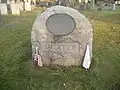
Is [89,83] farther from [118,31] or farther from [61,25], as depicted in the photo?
[118,31]

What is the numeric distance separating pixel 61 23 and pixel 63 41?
1.70ft

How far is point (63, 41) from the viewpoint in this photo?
7.35m

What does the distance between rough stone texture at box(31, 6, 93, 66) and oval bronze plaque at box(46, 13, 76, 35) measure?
9cm

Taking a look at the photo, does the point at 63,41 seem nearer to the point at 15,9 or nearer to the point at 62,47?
the point at 62,47

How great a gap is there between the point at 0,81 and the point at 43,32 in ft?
5.69

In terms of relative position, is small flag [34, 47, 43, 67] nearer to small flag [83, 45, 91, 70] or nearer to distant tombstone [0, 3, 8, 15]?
small flag [83, 45, 91, 70]

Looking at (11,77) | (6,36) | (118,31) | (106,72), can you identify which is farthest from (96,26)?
(11,77)

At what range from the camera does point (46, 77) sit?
22.9 ft

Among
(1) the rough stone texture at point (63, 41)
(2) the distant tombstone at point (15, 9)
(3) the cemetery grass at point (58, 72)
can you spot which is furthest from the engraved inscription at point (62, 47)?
(2) the distant tombstone at point (15, 9)

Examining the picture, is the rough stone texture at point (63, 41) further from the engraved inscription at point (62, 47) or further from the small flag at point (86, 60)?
the small flag at point (86, 60)

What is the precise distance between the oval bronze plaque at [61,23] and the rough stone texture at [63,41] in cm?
9

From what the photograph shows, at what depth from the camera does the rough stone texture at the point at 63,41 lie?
23.7 ft

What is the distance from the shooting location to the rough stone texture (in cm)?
723

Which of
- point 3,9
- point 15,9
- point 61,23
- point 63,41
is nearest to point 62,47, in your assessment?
point 63,41
